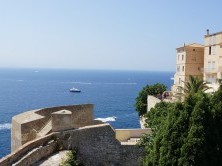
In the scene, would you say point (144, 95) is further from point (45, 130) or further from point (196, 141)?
point (196, 141)

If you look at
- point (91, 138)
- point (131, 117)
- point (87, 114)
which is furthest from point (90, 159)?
point (131, 117)

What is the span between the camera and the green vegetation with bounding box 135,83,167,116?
44469 mm

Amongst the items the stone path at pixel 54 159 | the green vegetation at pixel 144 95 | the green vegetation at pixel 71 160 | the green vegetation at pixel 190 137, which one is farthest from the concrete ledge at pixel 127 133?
the green vegetation at pixel 144 95

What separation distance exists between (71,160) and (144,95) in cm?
2489

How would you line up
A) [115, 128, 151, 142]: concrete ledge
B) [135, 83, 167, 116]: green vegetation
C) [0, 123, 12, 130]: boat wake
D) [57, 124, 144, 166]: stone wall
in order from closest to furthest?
1. [57, 124, 144, 166]: stone wall
2. [115, 128, 151, 142]: concrete ledge
3. [135, 83, 167, 116]: green vegetation
4. [0, 123, 12, 130]: boat wake

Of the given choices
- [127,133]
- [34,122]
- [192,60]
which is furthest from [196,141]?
[192,60]

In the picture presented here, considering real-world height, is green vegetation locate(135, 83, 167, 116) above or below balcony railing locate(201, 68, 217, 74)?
below

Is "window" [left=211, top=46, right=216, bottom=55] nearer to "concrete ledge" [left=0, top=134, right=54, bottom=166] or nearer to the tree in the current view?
the tree

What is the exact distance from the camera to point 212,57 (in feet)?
143

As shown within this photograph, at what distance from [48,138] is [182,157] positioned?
772 centimetres

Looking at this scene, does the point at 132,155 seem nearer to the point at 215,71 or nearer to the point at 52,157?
the point at 52,157

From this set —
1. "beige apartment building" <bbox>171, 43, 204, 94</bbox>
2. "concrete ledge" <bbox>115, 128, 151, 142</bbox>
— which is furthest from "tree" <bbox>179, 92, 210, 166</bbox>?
"beige apartment building" <bbox>171, 43, 204, 94</bbox>

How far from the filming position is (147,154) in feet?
77.4

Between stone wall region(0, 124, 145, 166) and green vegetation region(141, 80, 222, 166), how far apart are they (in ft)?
4.32
